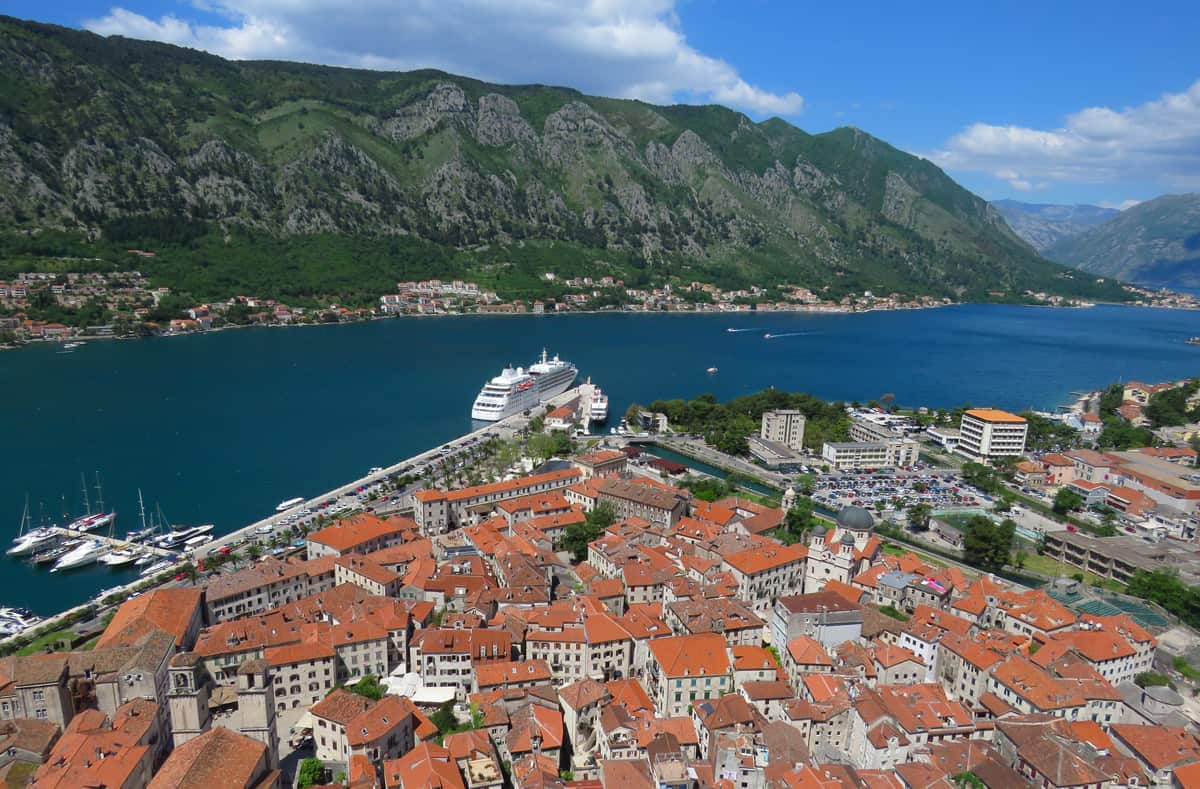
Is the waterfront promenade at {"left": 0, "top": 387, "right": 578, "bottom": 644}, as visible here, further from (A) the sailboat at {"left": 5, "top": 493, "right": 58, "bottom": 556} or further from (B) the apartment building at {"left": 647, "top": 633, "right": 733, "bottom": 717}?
(B) the apartment building at {"left": 647, "top": 633, "right": 733, "bottom": 717}

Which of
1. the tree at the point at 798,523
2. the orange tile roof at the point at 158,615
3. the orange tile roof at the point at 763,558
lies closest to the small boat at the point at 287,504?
the orange tile roof at the point at 158,615

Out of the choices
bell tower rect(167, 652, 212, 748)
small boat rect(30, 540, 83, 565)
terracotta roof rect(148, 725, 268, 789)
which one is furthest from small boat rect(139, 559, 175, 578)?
terracotta roof rect(148, 725, 268, 789)

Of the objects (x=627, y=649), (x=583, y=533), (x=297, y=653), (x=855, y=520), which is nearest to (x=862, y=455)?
(x=855, y=520)

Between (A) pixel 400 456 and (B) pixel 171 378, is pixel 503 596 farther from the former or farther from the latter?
(B) pixel 171 378

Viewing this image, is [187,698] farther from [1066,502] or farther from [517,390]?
[1066,502]

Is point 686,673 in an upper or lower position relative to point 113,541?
upper

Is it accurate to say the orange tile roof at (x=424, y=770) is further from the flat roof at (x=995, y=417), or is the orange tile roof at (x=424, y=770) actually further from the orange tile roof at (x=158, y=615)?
the flat roof at (x=995, y=417)
